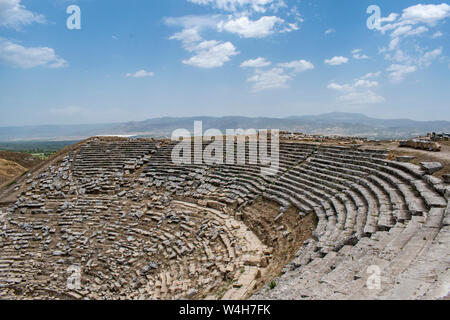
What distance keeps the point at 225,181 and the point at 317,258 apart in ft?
29.6

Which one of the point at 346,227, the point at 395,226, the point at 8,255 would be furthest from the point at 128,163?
the point at 395,226

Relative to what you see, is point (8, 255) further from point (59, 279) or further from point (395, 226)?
point (395, 226)

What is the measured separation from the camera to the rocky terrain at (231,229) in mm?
5168

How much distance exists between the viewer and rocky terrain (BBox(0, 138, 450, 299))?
5.17m

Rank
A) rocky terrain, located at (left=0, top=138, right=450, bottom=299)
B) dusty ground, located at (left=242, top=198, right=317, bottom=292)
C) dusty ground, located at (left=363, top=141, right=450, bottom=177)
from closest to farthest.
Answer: rocky terrain, located at (left=0, top=138, right=450, bottom=299) → dusty ground, located at (left=242, top=198, right=317, bottom=292) → dusty ground, located at (left=363, top=141, right=450, bottom=177)

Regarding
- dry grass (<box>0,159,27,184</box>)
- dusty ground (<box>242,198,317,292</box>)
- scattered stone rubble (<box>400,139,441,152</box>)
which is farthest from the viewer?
dry grass (<box>0,159,27,184</box>)
